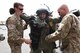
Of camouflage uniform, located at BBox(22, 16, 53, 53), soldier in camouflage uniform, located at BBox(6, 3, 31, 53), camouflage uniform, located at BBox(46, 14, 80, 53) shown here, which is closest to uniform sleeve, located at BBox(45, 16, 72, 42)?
camouflage uniform, located at BBox(46, 14, 80, 53)

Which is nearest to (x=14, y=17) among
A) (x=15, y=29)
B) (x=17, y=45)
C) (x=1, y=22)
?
(x=15, y=29)

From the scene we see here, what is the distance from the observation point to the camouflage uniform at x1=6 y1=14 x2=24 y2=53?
3182 mm

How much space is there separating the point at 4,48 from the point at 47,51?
2306 mm

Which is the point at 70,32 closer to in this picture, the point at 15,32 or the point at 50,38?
the point at 50,38

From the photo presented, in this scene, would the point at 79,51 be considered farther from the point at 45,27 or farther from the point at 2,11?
the point at 2,11

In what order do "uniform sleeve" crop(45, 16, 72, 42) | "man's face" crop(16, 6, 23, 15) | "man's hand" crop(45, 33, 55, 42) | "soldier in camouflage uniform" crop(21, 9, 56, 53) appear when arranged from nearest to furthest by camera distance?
"uniform sleeve" crop(45, 16, 72, 42), "man's hand" crop(45, 33, 55, 42), "soldier in camouflage uniform" crop(21, 9, 56, 53), "man's face" crop(16, 6, 23, 15)

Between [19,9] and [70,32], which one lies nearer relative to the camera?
[70,32]

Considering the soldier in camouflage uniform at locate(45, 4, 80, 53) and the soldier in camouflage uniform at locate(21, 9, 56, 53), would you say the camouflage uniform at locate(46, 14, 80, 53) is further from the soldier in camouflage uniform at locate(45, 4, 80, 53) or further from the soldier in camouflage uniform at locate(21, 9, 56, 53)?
the soldier in camouflage uniform at locate(21, 9, 56, 53)

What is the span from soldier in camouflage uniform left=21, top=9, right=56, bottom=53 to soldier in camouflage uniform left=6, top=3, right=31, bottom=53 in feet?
0.66

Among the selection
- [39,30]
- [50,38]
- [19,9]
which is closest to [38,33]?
[39,30]

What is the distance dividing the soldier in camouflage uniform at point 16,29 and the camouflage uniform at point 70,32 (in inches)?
25.0

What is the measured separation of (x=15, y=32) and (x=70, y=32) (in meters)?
0.86

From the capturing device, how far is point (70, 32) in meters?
2.68

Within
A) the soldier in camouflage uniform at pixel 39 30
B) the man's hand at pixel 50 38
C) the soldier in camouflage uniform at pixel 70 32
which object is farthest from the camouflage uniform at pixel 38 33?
the soldier in camouflage uniform at pixel 70 32
